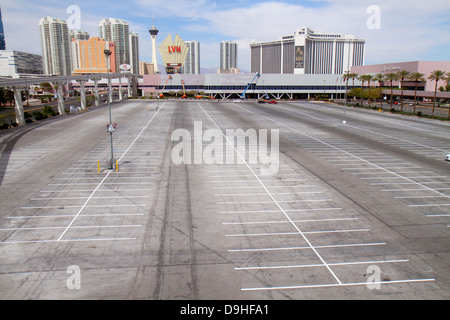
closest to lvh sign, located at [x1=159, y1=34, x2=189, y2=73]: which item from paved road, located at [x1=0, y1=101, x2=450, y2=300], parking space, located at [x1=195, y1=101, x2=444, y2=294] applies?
paved road, located at [x1=0, y1=101, x2=450, y2=300]

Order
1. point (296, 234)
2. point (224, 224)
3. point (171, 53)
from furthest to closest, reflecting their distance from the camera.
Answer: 1. point (171, 53)
2. point (224, 224)
3. point (296, 234)

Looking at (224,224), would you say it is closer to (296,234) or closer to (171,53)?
(296,234)

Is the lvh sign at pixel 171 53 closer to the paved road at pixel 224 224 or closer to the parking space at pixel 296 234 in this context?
the paved road at pixel 224 224

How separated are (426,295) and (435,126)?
59.9m

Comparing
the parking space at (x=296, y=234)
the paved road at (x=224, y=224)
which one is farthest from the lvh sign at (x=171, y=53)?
the parking space at (x=296, y=234)

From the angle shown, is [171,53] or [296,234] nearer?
[296,234]

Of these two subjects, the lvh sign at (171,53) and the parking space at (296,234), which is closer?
the parking space at (296,234)

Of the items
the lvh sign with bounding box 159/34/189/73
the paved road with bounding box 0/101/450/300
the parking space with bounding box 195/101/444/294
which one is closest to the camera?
the paved road with bounding box 0/101/450/300

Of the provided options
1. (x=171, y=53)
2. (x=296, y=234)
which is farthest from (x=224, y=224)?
(x=171, y=53)

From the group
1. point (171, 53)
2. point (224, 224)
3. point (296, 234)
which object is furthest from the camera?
point (171, 53)

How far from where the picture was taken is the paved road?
14352 mm

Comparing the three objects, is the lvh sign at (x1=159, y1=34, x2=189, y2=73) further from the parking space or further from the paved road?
the parking space

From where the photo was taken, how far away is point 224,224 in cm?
2031

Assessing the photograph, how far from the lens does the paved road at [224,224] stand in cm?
1435
